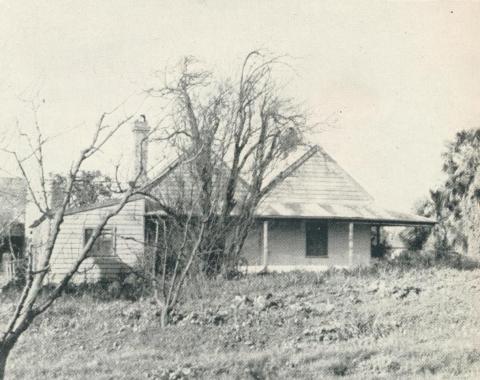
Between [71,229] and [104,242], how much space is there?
3.82 ft

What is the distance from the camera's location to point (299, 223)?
23.2 m

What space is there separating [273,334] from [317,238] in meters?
12.7

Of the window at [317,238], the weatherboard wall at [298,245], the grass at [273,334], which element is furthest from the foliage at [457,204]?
the grass at [273,334]

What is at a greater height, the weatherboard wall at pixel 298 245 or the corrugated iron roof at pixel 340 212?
the corrugated iron roof at pixel 340 212

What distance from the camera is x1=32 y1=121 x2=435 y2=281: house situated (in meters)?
19.9

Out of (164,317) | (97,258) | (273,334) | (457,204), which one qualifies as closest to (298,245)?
(97,258)

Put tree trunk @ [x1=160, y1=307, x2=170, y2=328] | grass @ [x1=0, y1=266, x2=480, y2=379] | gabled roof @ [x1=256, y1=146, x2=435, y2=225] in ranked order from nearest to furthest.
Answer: grass @ [x1=0, y1=266, x2=480, y2=379], tree trunk @ [x1=160, y1=307, x2=170, y2=328], gabled roof @ [x1=256, y1=146, x2=435, y2=225]

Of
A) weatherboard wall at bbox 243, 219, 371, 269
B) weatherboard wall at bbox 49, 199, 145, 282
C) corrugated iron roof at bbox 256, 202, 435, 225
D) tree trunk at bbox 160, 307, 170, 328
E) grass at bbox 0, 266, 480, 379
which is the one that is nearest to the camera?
grass at bbox 0, 266, 480, 379

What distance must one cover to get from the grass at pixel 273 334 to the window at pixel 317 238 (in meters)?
7.16

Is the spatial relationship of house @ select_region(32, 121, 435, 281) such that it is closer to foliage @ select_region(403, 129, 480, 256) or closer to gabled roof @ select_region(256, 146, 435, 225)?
gabled roof @ select_region(256, 146, 435, 225)

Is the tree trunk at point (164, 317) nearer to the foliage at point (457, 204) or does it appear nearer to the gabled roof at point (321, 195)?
the gabled roof at point (321, 195)

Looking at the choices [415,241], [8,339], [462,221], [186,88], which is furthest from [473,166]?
[8,339]

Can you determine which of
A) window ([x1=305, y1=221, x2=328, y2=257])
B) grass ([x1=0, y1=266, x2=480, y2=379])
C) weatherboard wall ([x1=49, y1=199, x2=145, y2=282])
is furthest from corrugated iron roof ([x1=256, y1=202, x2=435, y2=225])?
grass ([x1=0, y1=266, x2=480, y2=379])

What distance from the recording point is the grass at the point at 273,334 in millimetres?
8805
